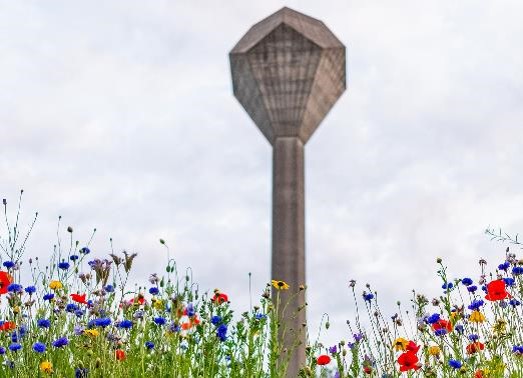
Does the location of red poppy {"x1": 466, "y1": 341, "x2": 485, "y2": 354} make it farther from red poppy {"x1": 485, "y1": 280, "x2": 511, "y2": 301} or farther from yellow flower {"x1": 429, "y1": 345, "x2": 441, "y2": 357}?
red poppy {"x1": 485, "y1": 280, "x2": 511, "y2": 301}

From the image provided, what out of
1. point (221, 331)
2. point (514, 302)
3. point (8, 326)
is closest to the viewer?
point (221, 331)

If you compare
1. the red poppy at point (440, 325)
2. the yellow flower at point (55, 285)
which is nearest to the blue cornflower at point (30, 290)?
the yellow flower at point (55, 285)

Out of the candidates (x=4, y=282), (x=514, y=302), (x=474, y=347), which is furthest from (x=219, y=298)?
(x=514, y=302)

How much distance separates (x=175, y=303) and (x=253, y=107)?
1810 cm

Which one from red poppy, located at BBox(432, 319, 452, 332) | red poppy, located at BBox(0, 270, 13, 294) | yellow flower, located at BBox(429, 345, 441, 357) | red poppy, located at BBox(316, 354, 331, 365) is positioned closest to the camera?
red poppy, located at BBox(316, 354, 331, 365)

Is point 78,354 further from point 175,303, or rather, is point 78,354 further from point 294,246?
point 294,246

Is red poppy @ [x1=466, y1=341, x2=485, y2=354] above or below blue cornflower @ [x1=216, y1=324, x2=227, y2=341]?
above

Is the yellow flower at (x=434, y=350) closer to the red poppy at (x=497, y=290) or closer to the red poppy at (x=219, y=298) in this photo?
the red poppy at (x=497, y=290)

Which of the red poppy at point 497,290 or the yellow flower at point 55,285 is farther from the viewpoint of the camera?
the yellow flower at point 55,285

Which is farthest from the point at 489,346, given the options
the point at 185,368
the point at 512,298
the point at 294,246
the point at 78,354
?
the point at 294,246

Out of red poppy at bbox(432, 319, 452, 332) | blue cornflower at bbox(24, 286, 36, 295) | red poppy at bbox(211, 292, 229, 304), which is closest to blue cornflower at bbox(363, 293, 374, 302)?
red poppy at bbox(432, 319, 452, 332)

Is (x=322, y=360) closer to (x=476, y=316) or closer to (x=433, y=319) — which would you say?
(x=433, y=319)

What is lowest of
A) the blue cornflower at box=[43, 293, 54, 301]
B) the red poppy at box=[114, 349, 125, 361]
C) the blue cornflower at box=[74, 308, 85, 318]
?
the red poppy at box=[114, 349, 125, 361]

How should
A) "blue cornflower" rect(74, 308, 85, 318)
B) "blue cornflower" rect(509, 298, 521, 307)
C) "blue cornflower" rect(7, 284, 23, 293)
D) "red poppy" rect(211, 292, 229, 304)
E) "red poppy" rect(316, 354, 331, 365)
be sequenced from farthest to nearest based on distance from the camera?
"blue cornflower" rect(509, 298, 521, 307) → "blue cornflower" rect(74, 308, 85, 318) → "blue cornflower" rect(7, 284, 23, 293) → "red poppy" rect(316, 354, 331, 365) → "red poppy" rect(211, 292, 229, 304)
